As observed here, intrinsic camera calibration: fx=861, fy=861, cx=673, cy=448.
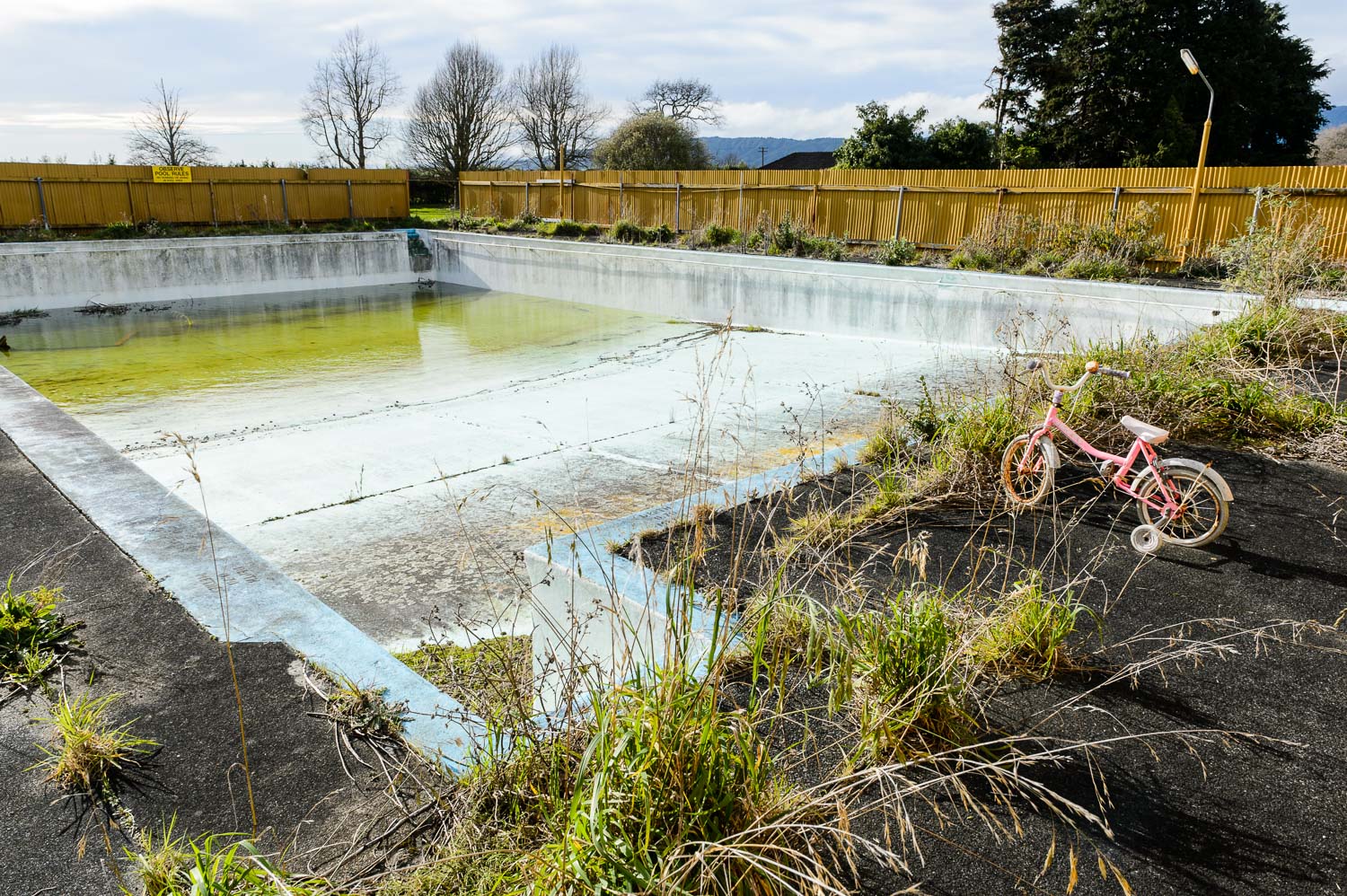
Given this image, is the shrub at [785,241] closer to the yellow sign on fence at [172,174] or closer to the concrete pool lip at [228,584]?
the concrete pool lip at [228,584]

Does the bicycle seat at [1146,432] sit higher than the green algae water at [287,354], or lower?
higher

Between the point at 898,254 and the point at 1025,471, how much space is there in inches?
410

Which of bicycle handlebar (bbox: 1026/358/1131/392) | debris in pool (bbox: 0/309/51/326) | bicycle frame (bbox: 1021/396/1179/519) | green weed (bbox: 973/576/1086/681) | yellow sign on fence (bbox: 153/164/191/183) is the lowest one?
debris in pool (bbox: 0/309/51/326)

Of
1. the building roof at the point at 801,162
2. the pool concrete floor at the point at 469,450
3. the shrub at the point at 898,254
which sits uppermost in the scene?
the building roof at the point at 801,162

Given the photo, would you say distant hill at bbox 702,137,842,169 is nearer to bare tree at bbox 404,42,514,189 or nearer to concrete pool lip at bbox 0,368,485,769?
bare tree at bbox 404,42,514,189

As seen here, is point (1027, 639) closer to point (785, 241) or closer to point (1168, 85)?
point (785, 241)

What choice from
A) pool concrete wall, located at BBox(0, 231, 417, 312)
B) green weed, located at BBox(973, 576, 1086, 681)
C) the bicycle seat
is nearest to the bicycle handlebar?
the bicycle seat

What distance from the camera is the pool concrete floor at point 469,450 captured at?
4.24 m

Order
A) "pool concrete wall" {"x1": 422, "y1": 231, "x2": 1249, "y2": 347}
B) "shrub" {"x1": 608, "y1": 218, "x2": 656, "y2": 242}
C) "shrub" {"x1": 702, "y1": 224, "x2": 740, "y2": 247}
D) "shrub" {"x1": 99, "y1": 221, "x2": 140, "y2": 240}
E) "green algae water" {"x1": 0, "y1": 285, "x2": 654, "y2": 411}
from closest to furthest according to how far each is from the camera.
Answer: "pool concrete wall" {"x1": 422, "y1": 231, "x2": 1249, "y2": 347} → "green algae water" {"x1": 0, "y1": 285, "x2": 654, "y2": 411} → "shrub" {"x1": 702, "y1": 224, "x2": 740, "y2": 247} → "shrub" {"x1": 99, "y1": 221, "x2": 140, "y2": 240} → "shrub" {"x1": 608, "y1": 218, "x2": 656, "y2": 242}

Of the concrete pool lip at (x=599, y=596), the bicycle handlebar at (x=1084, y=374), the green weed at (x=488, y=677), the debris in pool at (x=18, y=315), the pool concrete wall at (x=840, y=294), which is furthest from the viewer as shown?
the debris in pool at (x=18, y=315)

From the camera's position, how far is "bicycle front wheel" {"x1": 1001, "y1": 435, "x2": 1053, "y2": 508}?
12.1ft

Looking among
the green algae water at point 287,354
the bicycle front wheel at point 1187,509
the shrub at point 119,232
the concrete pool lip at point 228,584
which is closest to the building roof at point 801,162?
the green algae water at point 287,354

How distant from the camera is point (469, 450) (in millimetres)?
6699

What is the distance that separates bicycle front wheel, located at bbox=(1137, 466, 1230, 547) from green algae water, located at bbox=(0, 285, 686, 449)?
22.4ft
